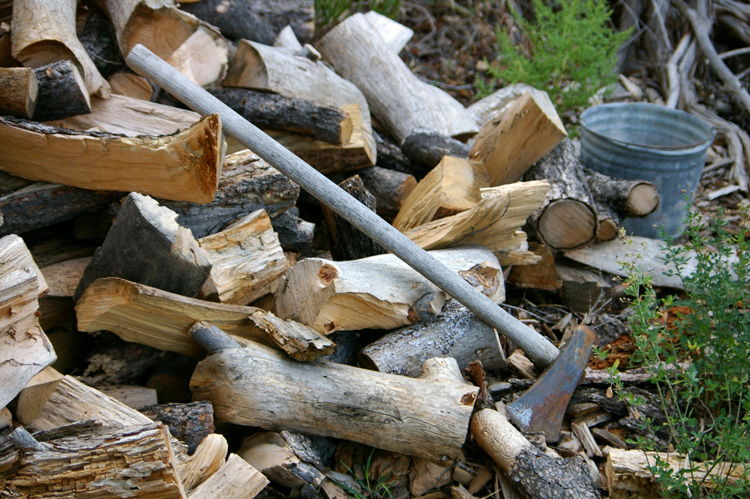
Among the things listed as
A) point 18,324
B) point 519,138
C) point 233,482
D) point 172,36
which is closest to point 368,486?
point 233,482

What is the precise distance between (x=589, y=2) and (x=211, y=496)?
3.76 metres

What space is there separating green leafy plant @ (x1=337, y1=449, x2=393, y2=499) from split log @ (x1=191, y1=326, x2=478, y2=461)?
0.13m

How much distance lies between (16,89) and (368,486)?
1.90m

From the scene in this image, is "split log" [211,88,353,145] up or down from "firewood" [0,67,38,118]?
down

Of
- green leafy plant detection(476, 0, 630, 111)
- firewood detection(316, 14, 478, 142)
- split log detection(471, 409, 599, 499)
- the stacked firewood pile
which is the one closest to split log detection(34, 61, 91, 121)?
the stacked firewood pile

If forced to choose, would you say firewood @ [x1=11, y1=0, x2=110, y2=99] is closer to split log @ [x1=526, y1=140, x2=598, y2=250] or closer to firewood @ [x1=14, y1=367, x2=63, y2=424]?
firewood @ [x1=14, y1=367, x2=63, y2=424]

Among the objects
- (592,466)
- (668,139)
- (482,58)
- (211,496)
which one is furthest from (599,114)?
(211,496)

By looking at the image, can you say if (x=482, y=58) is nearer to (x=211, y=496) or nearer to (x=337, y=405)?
(x=337, y=405)

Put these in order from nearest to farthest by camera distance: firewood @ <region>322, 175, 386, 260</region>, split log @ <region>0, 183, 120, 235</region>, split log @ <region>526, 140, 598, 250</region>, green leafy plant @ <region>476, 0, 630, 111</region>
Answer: split log @ <region>0, 183, 120, 235</region>, firewood @ <region>322, 175, 386, 260</region>, split log @ <region>526, 140, 598, 250</region>, green leafy plant @ <region>476, 0, 630, 111</region>

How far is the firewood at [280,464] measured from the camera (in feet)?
6.26

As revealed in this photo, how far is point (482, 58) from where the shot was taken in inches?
213

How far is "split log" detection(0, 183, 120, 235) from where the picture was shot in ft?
7.14

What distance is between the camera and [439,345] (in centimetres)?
236

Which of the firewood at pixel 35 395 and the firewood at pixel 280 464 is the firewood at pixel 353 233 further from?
the firewood at pixel 35 395
